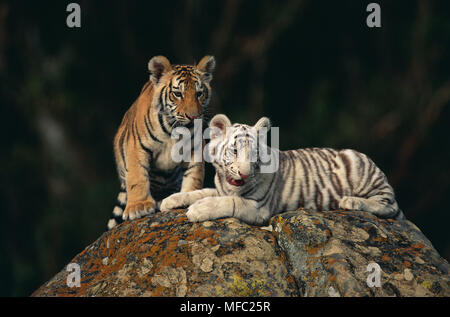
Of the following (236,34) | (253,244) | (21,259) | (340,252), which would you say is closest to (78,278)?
(253,244)

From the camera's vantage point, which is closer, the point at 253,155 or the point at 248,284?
the point at 248,284

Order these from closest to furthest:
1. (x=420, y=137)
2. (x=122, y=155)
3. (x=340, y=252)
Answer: (x=340, y=252) < (x=122, y=155) < (x=420, y=137)

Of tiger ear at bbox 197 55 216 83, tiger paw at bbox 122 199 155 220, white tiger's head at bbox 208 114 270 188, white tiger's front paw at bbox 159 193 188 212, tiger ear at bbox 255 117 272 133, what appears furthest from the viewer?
tiger ear at bbox 197 55 216 83

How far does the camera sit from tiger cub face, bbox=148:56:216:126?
15.1ft

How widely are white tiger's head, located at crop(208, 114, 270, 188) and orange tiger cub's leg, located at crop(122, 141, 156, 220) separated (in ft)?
2.39

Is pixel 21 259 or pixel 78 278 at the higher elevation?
pixel 78 278

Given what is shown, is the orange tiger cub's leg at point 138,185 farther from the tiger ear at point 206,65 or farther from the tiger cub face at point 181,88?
the tiger ear at point 206,65

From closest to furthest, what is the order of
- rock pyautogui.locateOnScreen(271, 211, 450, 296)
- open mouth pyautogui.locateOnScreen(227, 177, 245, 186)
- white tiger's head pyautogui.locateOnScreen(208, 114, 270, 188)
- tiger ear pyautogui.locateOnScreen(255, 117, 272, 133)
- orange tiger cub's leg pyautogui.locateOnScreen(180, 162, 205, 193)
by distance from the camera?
1. rock pyautogui.locateOnScreen(271, 211, 450, 296)
2. white tiger's head pyautogui.locateOnScreen(208, 114, 270, 188)
3. open mouth pyautogui.locateOnScreen(227, 177, 245, 186)
4. tiger ear pyautogui.locateOnScreen(255, 117, 272, 133)
5. orange tiger cub's leg pyautogui.locateOnScreen(180, 162, 205, 193)

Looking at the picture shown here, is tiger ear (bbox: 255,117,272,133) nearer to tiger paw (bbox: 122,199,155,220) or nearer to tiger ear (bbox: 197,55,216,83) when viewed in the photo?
tiger ear (bbox: 197,55,216,83)

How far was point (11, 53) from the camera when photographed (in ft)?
30.5

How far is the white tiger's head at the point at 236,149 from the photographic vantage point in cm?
396

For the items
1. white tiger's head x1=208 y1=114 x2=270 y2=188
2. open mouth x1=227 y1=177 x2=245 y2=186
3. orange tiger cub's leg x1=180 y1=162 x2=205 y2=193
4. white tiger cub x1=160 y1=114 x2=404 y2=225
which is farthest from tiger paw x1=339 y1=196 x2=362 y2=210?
orange tiger cub's leg x1=180 y1=162 x2=205 y2=193

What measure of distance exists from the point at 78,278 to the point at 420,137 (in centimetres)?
693
